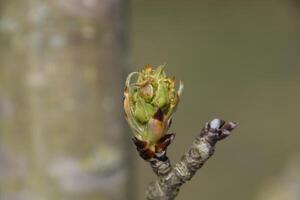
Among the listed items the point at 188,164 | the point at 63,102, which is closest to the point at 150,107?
the point at 188,164

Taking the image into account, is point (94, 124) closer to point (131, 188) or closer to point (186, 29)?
point (131, 188)

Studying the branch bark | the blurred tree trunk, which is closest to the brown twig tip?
the branch bark

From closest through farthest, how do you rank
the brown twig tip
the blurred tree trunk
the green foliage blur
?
1. the brown twig tip
2. the blurred tree trunk
3. the green foliage blur

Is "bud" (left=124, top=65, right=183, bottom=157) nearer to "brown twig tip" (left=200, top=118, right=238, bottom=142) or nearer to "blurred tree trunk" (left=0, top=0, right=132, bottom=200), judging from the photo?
"brown twig tip" (left=200, top=118, right=238, bottom=142)

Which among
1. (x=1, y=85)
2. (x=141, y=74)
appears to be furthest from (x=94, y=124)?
(x=141, y=74)

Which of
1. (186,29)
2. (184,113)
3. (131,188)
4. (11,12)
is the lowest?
(131,188)

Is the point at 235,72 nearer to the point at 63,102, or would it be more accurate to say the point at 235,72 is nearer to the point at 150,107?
the point at 63,102
